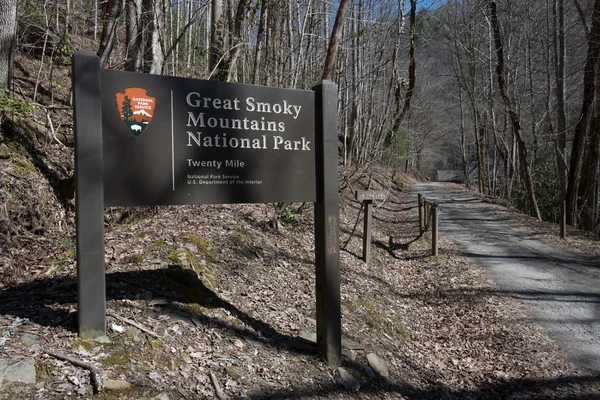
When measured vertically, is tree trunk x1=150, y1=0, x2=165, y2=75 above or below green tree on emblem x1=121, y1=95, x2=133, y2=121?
above

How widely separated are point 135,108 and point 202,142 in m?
0.58

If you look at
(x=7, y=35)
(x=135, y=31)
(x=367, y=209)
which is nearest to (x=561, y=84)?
(x=367, y=209)

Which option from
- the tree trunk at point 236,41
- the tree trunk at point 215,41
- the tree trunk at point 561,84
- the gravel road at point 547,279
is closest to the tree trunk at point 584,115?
the tree trunk at point 561,84

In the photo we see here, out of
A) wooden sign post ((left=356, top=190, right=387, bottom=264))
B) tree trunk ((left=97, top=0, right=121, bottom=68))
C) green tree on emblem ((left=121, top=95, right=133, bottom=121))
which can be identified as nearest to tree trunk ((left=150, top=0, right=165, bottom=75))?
tree trunk ((left=97, top=0, right=121, bottom=68))

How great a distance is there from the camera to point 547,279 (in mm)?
8398

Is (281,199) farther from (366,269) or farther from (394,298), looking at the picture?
(366,269)

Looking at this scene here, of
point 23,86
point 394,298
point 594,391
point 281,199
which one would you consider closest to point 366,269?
point 394,298

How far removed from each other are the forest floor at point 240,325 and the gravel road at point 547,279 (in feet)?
1.07

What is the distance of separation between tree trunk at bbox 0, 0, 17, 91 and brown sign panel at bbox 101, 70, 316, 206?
5.35 m

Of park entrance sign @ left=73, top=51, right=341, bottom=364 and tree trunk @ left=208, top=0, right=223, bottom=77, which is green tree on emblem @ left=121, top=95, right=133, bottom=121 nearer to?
park entrance sign @ left=73, top=51, right=341, bottom=364

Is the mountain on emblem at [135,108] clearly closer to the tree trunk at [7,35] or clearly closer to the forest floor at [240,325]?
the forest floor at [240,325]

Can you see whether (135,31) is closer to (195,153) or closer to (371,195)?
(371,195)

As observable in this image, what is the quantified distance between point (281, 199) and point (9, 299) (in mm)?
2651

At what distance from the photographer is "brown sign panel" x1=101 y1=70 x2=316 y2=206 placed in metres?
3.27
